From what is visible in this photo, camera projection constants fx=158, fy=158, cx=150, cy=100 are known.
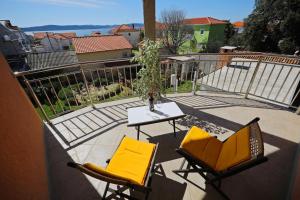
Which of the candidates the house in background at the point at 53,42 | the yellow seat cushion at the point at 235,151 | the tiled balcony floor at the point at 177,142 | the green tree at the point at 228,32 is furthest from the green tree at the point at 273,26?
the house in background at the point at 53,42

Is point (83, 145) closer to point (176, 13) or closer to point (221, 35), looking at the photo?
point (176, 13)

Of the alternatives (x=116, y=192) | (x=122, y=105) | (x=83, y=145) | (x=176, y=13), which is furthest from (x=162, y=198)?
(x=176, y=13)

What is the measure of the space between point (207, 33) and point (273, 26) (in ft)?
41.4

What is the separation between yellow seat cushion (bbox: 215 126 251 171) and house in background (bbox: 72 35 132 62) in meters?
18.0

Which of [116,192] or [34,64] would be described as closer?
[116,192]

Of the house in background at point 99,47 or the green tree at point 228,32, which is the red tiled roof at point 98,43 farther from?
the green tree at point 228,32

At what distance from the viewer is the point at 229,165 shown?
66.9 inches

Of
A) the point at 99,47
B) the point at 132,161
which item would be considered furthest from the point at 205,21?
the point at 132,161

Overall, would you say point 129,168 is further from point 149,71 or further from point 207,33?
point 207,33

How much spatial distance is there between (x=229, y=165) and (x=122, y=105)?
106 inches

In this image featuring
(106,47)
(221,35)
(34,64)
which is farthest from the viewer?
(221,35)

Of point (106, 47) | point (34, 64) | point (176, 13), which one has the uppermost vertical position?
point (176, 13)

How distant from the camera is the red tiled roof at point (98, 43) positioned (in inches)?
687

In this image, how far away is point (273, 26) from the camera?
1459cm
